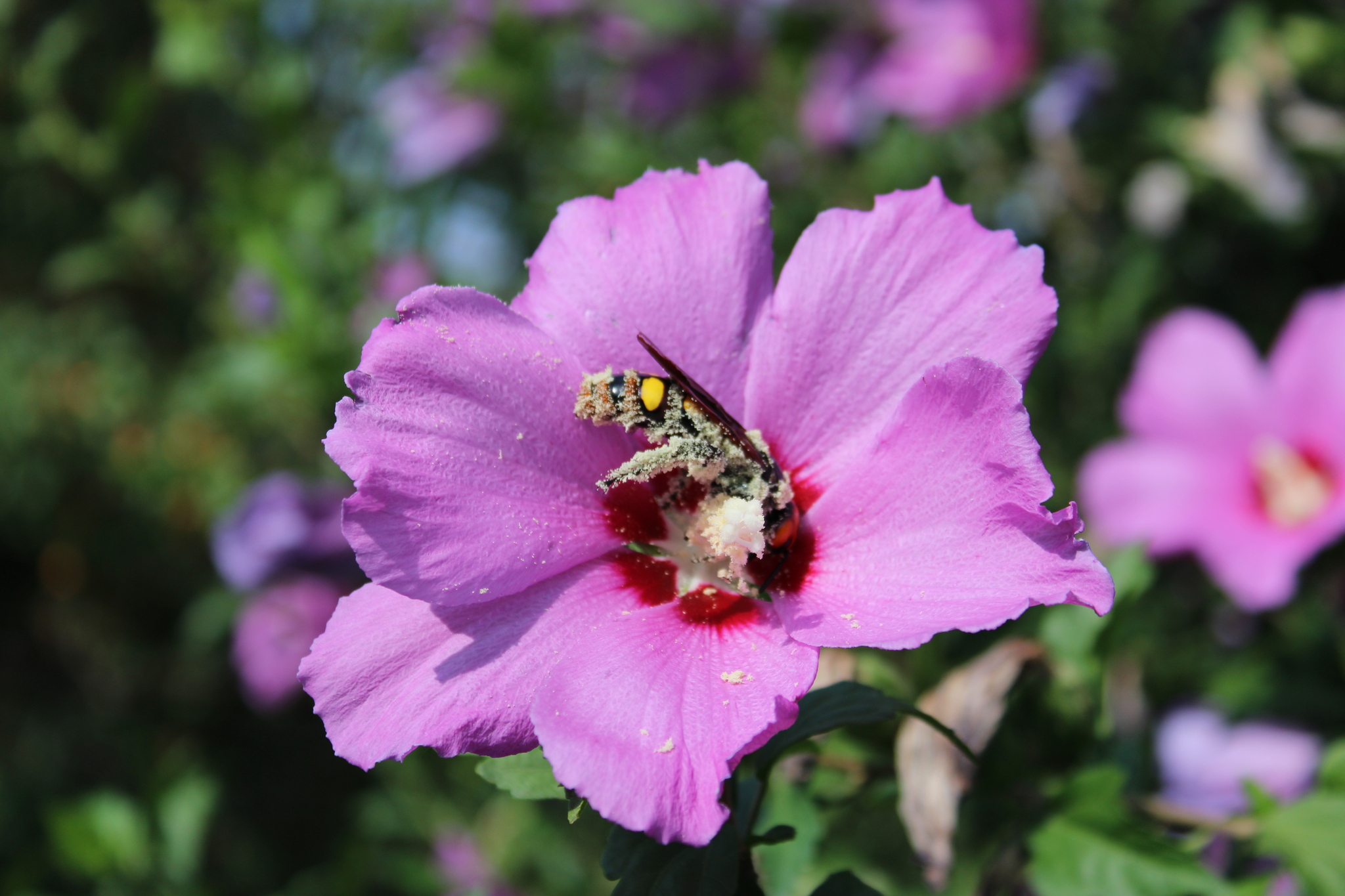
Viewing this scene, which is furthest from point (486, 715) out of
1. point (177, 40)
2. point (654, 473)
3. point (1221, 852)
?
point (177, 40)

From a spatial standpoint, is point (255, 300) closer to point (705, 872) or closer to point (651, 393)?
point (651, 393)

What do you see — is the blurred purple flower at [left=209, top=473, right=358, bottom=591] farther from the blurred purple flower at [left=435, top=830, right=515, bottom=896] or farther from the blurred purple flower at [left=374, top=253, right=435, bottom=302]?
the blurred purple flower at [left=435, top=830, right=515, bottom=896]

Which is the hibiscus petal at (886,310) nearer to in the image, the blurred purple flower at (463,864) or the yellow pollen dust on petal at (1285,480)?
the yellow pollen dust on petal at (1285,480)

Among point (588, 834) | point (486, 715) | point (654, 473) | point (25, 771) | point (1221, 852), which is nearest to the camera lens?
point (486, 715)

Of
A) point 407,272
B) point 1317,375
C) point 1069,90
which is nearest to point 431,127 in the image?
point 407,272

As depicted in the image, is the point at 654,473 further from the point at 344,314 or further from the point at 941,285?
the point at 344,314

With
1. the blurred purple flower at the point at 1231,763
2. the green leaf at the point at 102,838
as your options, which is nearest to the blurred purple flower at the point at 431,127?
the green leaf at the point at 102,838
